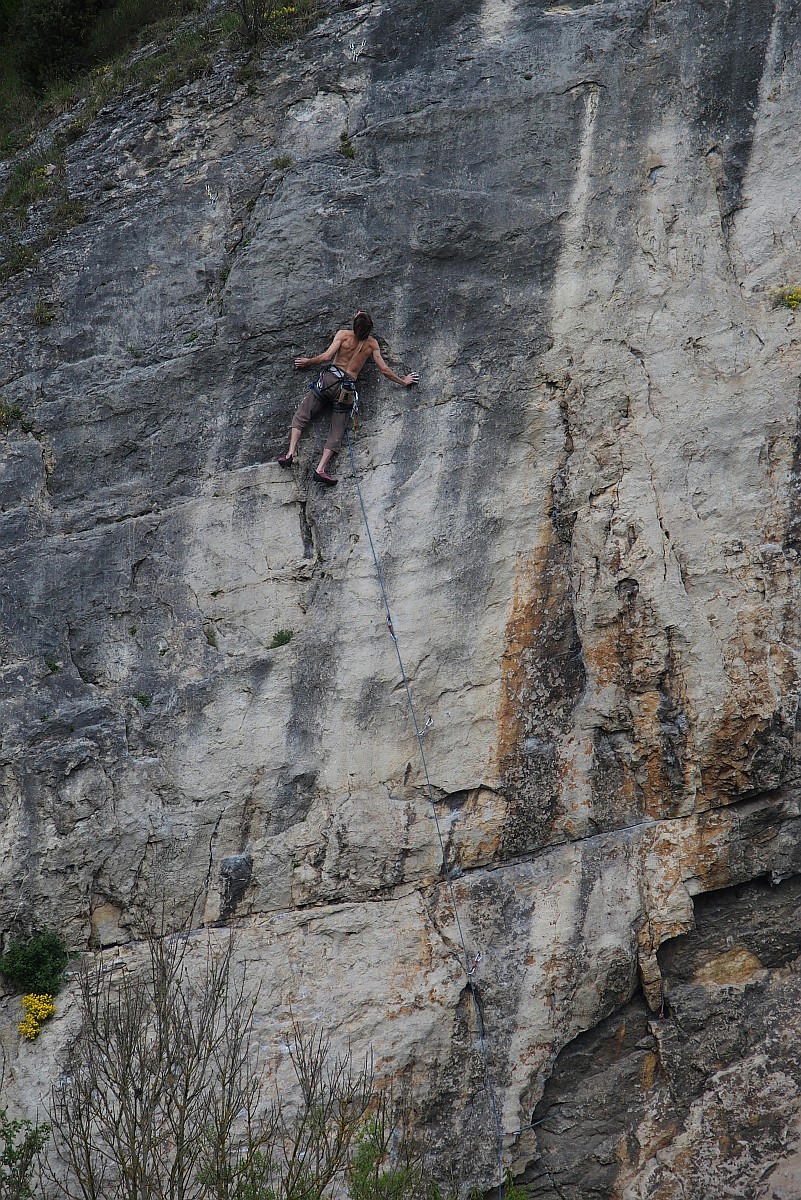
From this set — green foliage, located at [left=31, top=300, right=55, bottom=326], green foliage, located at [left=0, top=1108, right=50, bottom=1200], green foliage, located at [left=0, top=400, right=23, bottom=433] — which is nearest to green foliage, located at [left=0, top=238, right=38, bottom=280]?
green foliage, located at [left=31, top=300, right=55, bottom=326]

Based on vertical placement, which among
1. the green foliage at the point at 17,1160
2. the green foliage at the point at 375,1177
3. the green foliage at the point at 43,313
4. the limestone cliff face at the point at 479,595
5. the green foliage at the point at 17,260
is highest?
the green foliage at the point at 17,260

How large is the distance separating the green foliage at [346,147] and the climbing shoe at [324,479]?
3713mm

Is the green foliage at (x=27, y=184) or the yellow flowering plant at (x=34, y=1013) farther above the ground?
the green foliage at (x=27, y=184)

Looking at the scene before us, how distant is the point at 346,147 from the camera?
11.4m

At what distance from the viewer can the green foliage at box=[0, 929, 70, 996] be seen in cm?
920

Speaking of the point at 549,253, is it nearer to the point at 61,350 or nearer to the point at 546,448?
the point at 546,448

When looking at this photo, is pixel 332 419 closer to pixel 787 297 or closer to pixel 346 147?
pixel 346 147

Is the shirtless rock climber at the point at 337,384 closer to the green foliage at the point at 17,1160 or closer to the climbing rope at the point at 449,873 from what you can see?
the climbing rope at the point at 449,873

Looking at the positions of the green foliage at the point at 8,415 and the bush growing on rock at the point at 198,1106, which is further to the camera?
the green foliage at the point at 8,415

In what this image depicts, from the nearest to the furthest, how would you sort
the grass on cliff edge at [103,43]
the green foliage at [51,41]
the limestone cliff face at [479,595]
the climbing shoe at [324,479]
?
1. the limestone cliff face at [479,595]
2. the climbing shoe at [324,479]
3. the grass on cliff edge at [103,43]
4. the green foliage at [51,41]

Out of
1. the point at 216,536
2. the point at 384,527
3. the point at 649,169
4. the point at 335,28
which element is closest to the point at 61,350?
the point at 216,536

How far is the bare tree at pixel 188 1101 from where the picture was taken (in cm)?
736

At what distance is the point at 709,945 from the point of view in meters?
9.69

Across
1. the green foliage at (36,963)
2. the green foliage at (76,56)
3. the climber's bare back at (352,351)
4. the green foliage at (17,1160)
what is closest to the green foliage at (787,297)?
the climber's bare back at (352,351)
